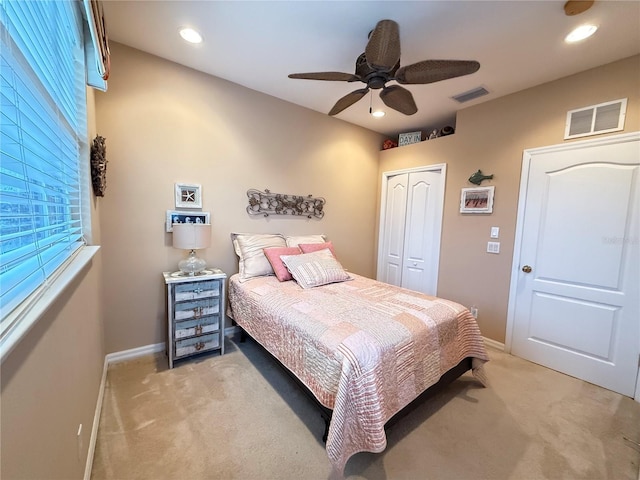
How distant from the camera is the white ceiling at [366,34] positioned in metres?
1.67

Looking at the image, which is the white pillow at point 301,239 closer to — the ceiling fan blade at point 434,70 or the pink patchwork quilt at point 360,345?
the pink patchwork quilt at point 360,345

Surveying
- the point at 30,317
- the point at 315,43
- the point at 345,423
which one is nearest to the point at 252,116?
the point at 315,43

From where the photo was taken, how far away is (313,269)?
8.27 ft

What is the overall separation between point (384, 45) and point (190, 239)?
2.01 meters

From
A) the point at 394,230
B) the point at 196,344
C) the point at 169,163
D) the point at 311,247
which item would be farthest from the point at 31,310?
the point at 394,230

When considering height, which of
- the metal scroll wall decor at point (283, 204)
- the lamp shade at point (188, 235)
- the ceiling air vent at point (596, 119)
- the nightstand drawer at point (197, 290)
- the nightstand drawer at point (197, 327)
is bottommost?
the nightstand drawer at point (197, 327)

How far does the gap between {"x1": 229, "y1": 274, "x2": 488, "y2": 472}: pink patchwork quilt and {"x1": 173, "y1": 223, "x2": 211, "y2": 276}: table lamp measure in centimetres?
59

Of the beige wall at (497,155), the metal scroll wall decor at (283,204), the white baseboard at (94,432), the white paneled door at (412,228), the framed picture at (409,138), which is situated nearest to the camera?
the white baseboard at (94,432)

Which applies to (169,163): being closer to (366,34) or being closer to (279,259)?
(279,259)

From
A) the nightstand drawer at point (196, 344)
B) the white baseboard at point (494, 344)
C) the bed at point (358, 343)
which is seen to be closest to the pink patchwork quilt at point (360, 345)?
the bed at point (358, 343)

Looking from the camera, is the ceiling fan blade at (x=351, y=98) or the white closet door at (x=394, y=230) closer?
the ceiling fan blade at (x=351, y=98)

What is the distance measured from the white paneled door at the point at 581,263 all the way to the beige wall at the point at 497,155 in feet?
0.39

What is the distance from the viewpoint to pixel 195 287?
228 cm

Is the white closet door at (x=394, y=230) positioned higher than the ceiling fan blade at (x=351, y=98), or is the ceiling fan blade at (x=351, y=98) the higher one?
the ceiling fan blade at (x=351, y=98)
